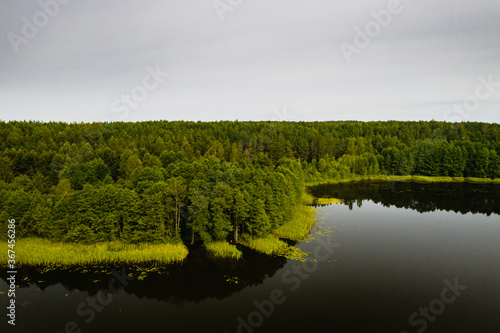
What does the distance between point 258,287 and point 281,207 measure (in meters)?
18.3

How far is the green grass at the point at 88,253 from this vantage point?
38.3 metres

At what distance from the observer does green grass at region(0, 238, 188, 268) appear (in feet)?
126

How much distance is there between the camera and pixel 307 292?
1296 inches

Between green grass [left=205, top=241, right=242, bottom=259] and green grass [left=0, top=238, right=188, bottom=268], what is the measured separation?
3597 millimetres

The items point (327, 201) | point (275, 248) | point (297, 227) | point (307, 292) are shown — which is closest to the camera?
point (307, 292)

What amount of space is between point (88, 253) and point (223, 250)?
1797 cm

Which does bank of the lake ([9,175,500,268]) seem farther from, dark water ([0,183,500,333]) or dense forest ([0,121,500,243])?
dark water ([0,183,500,333])

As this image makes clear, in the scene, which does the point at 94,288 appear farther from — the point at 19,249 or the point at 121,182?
the point at 121,182

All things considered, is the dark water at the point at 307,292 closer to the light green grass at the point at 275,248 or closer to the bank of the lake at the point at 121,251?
the light green grass at the point at 275,248

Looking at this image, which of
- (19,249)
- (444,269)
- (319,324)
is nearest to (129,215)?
(19,249)

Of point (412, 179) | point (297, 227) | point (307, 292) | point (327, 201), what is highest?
point (412, 179)

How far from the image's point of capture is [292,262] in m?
40.4

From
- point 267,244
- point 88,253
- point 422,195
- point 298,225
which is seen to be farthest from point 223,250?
point 422,195

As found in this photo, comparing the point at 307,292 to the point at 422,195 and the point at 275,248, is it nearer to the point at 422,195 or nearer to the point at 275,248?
the point at 275,248
